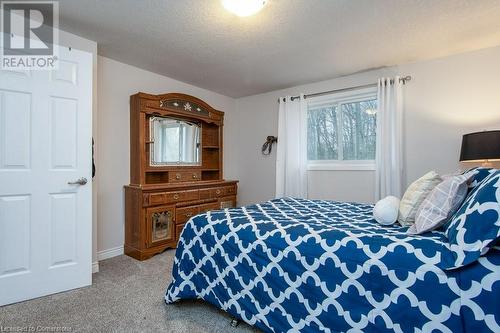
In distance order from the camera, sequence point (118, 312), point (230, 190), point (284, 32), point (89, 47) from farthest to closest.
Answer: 1. point (230, 190)
2. point (89, 47)
3. point (284, 32)
4. point (118, 312)

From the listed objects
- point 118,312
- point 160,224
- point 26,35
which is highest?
point 26,35

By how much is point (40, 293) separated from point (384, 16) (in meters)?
3.57

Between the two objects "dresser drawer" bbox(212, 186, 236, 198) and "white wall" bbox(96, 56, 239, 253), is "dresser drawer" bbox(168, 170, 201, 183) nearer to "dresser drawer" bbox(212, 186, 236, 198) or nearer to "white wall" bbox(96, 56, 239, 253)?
Answer: "dresser drawer" bbox(212, 186, 236, 198)

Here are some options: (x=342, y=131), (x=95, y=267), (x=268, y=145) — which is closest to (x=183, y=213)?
(x=95, y=267)

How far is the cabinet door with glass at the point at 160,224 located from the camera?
2.92m

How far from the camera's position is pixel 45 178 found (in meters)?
2.07

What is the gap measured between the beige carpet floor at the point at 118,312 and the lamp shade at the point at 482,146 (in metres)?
2.37

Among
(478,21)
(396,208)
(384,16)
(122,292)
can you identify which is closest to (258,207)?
(396,208)

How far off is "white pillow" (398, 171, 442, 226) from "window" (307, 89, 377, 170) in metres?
1.67

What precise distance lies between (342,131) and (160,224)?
2722 mm

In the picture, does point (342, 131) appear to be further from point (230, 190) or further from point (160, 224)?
point (160, 224)

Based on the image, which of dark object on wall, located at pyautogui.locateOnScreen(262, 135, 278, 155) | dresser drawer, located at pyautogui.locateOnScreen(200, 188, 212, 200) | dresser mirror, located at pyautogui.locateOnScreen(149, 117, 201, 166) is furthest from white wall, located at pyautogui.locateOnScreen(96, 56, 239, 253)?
dark object on wall, located at pyautogui.locateOnScreen(262, 135, 278, 155)

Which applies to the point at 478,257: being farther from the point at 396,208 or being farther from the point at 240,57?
the point at 240,57

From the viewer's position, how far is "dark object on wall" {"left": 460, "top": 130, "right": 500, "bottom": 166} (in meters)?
2.16
